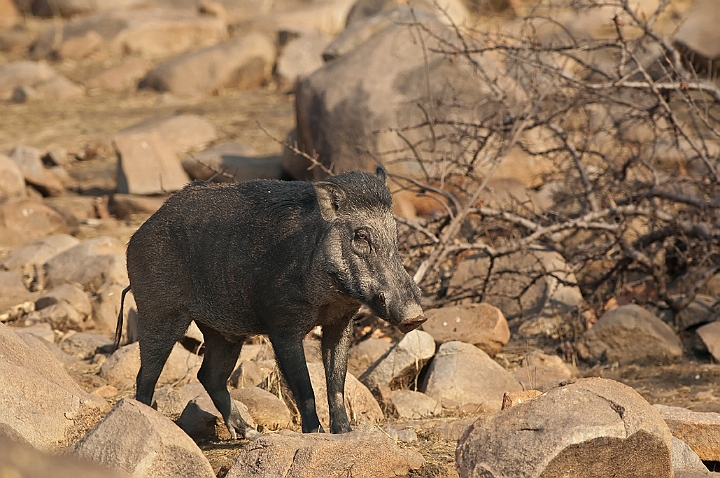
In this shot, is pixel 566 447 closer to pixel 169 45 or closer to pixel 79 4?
pixel 169 45

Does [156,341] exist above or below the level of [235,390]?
above

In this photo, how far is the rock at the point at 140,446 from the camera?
415 cm

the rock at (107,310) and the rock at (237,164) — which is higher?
the rock at (237,164)

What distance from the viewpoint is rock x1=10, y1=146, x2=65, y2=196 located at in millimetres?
12492

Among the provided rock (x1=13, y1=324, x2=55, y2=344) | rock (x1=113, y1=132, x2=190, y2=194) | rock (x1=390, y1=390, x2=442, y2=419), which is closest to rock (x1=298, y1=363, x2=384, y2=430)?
rock (x1=390, y1=390, x2=442, y2=419)

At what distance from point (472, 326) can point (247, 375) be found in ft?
5.57

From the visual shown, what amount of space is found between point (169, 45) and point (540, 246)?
12563 millimetres

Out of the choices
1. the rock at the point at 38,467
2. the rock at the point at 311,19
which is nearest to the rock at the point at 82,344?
the rock at the point at 38,467

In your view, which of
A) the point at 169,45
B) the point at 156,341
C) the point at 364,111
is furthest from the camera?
the point at 169,45

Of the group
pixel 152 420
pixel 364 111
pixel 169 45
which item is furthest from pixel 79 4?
pixel 152 420

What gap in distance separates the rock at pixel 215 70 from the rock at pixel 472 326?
10.4 metres

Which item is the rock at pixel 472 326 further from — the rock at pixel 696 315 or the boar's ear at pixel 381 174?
the boar's ear at pixel 381 174

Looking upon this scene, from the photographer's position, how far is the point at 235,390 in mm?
6324

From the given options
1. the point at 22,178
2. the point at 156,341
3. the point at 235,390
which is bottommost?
the point at 22,178
